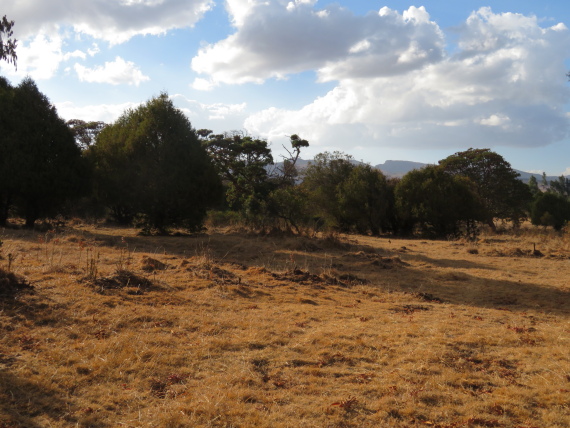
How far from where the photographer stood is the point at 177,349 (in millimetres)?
5160

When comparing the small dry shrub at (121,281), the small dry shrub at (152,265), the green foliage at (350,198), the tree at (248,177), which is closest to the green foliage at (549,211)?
the green foliage at (350,198)

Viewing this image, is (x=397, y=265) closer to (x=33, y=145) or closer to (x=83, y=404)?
(x=83, y=404)

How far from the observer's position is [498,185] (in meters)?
34.7

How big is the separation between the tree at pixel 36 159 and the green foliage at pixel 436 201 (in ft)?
58.1

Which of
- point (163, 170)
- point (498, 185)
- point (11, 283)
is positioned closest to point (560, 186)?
point (498, 185)

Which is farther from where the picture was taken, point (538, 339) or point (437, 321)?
point (437, 321)

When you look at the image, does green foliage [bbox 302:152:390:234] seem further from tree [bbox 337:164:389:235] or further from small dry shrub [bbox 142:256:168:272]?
small dry shrub [bbox 142:256:168:272]

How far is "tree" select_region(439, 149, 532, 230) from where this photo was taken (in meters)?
34.2

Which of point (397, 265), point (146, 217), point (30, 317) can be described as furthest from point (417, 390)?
point (146, 217)

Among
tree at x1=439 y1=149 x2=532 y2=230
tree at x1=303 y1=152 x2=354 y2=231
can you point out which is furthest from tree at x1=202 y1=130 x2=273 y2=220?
tree at x1=439 y1=149 x2=532 y2=230

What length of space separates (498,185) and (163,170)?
27.1m

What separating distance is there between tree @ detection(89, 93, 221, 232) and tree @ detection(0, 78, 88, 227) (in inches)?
67.1

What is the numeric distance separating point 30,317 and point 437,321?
564cm

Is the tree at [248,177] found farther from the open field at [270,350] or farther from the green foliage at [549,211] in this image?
the green foliage at [549,211]
